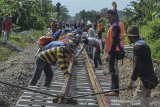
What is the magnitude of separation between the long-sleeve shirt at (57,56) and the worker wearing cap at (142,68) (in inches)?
120

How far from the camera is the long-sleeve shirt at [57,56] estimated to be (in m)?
10.0

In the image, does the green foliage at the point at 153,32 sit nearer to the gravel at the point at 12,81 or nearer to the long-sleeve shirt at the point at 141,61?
the gravel at the point at 12,81

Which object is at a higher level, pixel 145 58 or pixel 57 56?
pixel 145 58

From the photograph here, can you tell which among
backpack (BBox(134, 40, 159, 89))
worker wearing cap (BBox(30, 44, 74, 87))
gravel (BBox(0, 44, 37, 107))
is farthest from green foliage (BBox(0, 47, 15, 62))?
backpack (BBox(134, 40, 159, 89))

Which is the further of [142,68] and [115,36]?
[115,36]

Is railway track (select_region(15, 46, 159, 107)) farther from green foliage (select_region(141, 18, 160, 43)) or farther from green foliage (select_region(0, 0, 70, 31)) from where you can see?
green foliage (select_region(0, 0, 70, 31))

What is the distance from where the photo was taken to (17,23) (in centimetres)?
4428

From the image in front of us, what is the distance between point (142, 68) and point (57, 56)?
133 inches

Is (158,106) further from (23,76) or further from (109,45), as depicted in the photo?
(23,76)

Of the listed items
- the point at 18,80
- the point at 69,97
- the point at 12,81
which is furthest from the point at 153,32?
the point at 69,97

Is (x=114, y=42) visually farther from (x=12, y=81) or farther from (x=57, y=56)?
(x=12, y=81)

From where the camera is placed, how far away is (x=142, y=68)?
7152 mm

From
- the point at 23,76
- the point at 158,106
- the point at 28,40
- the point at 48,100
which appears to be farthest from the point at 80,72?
the point at 28,40

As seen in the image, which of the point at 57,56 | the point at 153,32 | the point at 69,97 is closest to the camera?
the point at 69,97
